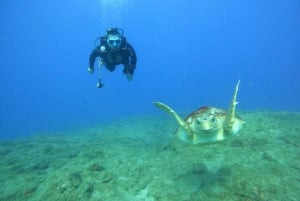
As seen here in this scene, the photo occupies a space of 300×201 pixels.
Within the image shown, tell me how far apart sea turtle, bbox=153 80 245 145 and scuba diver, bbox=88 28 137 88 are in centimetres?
578

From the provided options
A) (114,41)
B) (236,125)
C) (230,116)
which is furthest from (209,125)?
(114,41)

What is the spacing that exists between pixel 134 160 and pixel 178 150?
111 centimetres

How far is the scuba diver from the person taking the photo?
978cm

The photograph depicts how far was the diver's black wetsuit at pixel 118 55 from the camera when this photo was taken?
32.9ft

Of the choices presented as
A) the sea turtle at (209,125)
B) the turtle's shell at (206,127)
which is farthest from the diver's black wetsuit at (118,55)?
the turtle's shell at (206,127)

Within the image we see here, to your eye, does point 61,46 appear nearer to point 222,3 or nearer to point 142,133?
point 222,3

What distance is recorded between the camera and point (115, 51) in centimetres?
998

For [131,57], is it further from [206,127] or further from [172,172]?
[206,127]

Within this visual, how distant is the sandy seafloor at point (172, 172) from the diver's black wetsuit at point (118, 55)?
13.4ft

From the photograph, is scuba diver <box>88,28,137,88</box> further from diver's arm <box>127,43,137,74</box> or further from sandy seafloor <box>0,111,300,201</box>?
sandy seafloor <box>0,111,300,201</box>

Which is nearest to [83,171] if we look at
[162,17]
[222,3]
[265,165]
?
[265,165]

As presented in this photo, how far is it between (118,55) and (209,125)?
6677 millimetres

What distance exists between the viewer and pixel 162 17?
11694 centimetres

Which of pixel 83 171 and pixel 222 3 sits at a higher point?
pixel 222 3
